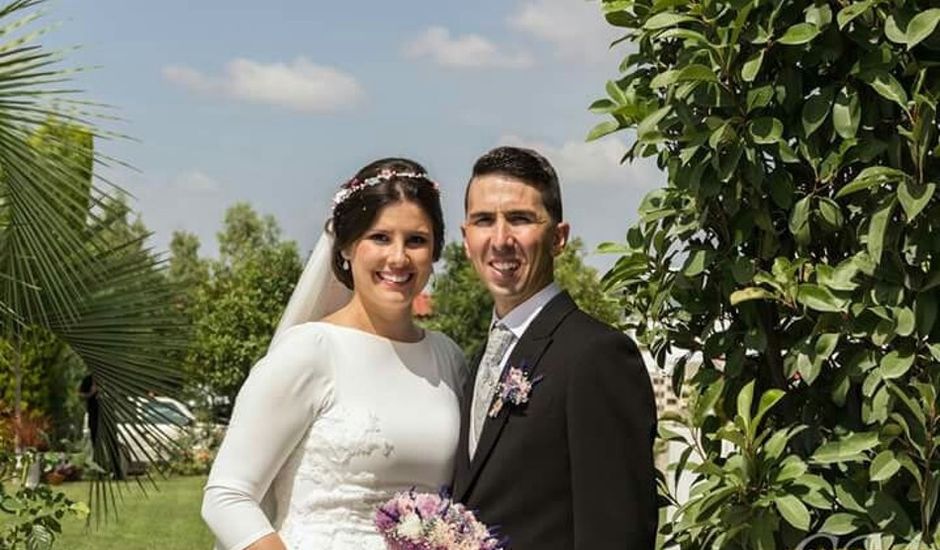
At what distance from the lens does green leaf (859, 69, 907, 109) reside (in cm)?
245

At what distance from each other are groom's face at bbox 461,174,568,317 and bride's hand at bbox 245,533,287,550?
0.77 m

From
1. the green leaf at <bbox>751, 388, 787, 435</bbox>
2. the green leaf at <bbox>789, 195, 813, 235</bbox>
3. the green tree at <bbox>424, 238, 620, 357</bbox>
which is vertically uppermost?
the green tree at <bbox>424, 238, 620, 357</bbox>

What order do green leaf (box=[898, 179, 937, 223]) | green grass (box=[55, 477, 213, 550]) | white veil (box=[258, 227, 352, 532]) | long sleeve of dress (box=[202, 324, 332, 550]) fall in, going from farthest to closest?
green grass (box=[55, 477, 213, 550]), white veil (box=[258, 227, 352, 532]), long sleeve of dress (box=[202, 324, 332, 550]), green leaf (box=[898, 179, 937, 223])

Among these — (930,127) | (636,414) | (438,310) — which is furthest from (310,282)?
(438,310)

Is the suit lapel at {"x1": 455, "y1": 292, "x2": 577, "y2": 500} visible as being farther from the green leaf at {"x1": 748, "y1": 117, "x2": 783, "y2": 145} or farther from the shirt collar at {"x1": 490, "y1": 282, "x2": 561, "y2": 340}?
the green leaf at {"x1": 748, "y1": 117, "x2": 783, "y2": 145}

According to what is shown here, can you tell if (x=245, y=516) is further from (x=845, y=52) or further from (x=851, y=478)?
(x=845, y=52)

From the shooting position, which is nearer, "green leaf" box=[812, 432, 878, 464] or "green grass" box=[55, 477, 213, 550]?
"green leaf" box=[812, 432, 878, 464]

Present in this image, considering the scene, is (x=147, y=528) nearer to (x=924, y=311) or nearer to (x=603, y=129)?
(x=603, y=129)

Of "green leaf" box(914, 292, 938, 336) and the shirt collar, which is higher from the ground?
the shirt collar

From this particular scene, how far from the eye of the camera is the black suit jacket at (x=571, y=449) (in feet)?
8.80

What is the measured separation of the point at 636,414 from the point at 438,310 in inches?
1034

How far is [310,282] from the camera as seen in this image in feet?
11.7

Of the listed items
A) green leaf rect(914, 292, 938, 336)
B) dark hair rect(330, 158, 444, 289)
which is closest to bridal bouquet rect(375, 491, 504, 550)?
dark hair rect(330, 158, 444, 289)

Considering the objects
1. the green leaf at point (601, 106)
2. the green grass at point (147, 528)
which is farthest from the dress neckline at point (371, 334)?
the green grass at point (147, 528)
